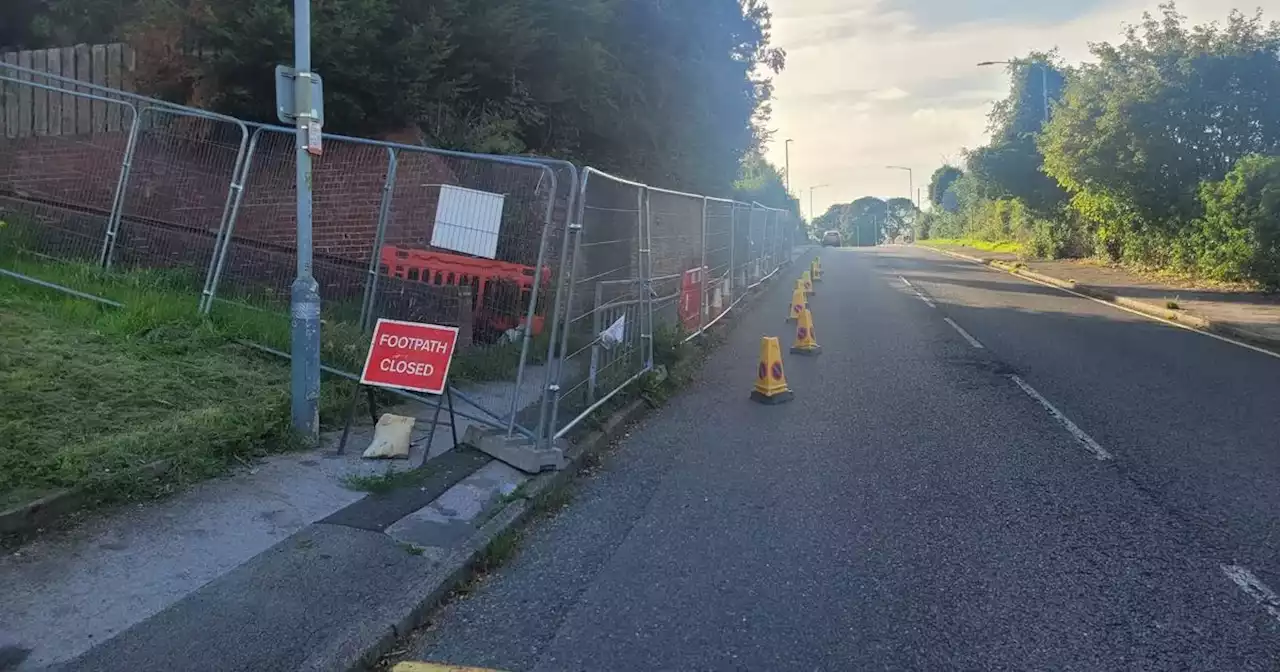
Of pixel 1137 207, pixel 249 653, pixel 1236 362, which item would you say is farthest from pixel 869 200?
pixel 249 653

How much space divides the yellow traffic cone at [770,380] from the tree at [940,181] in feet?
269

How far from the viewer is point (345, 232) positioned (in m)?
10.8

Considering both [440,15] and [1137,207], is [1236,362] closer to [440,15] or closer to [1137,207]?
[440,15]

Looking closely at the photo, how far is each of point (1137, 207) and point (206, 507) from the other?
944 inches

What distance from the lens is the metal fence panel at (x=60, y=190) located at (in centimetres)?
934

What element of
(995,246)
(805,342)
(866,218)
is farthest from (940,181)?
(805,342)

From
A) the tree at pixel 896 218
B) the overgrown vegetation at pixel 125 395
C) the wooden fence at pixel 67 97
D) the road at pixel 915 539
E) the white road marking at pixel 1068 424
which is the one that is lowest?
the road at pixel 915 539

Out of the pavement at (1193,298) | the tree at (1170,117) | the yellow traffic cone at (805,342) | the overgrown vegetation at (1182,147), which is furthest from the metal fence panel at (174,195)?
the tree at (1170,117)

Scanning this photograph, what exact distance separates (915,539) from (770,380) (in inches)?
171

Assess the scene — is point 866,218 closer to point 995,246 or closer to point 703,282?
point 995,246

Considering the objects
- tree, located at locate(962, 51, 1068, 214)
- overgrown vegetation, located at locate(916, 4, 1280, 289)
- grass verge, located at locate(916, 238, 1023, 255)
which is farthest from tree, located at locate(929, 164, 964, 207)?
overgrown vegetation, located at locate(916, 4, 1280, 289)

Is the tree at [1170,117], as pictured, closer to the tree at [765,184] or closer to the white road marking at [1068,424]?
the white road marking at [1068,424]

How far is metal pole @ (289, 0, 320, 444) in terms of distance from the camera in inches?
256

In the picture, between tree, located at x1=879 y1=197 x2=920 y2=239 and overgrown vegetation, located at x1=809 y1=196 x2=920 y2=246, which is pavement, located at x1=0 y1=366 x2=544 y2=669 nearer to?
overgrown vegetation, located at x1=809 y1=196 x2=920 y2=246
